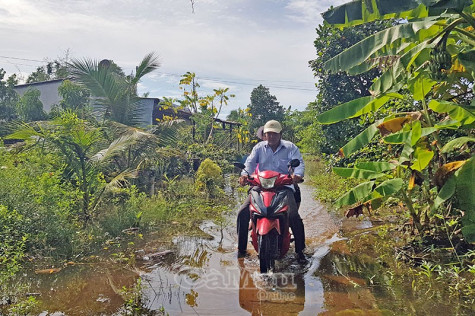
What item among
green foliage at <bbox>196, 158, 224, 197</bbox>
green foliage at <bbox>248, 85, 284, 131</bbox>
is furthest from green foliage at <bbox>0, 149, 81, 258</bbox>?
green foliage at <bbox>248, 85, 284, 131</bbox>

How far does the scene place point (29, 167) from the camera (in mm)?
→ 5871

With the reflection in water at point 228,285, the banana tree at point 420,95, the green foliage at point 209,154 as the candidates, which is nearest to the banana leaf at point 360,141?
the banana tree at point 420,95

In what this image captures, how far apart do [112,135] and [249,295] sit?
583cm

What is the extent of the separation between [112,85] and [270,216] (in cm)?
691

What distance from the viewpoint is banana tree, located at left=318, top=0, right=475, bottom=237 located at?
11.1 feet

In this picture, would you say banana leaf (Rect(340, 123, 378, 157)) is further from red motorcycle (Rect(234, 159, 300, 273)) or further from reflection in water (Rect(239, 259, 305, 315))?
reflection in water (Rect(239, 259, 305, 315))

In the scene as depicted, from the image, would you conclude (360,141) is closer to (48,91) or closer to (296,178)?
(296,178)

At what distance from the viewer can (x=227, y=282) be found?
4.22m

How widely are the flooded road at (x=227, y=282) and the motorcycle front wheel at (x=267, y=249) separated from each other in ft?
0.40

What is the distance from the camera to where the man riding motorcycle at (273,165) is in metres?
4.88

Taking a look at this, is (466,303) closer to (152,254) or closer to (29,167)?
(152,254)

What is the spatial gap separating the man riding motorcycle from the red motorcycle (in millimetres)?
146

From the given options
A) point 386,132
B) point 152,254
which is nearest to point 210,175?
point 152,254

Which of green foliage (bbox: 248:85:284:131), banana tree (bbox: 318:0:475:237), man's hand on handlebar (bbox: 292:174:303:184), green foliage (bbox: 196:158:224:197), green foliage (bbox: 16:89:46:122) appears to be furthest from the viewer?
green foliage (bbox: 248:85:284:131)
